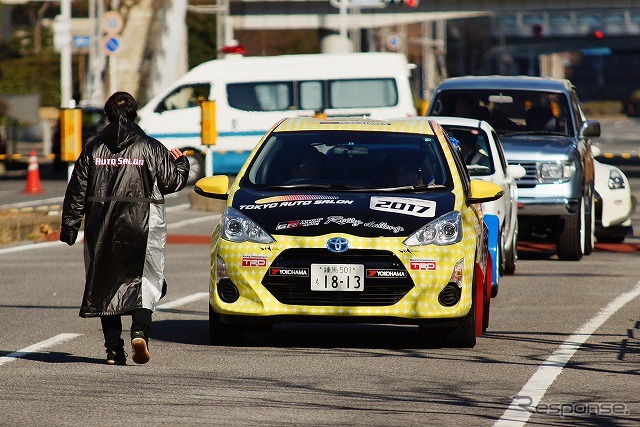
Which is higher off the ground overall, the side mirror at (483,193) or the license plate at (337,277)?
the side mirror at (483,193)

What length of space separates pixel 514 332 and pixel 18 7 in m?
85.1

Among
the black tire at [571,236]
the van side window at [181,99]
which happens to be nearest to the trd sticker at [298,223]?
the black tire at [571,236]

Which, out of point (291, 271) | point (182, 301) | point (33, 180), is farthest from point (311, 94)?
point (291, 271)

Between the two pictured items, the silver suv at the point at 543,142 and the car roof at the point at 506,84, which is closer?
the silver suv at the point at 543,142

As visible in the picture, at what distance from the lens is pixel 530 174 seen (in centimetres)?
1677

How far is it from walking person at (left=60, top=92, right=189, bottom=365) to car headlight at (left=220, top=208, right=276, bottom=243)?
2.25 ft

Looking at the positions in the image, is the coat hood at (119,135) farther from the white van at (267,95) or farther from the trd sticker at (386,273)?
the white van at (267,95)

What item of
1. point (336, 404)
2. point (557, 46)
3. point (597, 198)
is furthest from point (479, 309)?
point (557, 46)

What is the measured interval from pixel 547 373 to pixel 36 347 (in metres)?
3.37

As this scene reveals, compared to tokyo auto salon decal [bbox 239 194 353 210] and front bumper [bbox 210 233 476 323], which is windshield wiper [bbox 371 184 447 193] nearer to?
tokyo auto salon decal [bbox 239 194 353 210]

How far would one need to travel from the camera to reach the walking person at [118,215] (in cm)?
944

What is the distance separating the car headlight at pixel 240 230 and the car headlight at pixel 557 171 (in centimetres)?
707

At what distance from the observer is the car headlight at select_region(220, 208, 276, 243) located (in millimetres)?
10000

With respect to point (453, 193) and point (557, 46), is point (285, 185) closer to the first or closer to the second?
point (453, 193)
